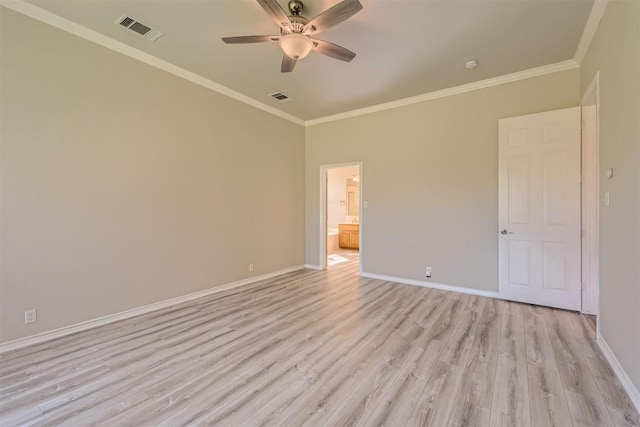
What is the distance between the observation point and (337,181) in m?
9.70

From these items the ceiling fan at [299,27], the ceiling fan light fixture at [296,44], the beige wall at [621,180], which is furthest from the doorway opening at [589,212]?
the ceiling fan light fixture at [296,44]

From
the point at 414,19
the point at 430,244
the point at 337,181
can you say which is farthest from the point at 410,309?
the point at 337,181

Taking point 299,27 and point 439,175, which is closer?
point 299,27

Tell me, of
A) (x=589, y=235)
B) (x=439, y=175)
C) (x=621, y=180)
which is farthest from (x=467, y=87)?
(x=621, y=180)

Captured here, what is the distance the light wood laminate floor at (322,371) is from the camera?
5.48ft

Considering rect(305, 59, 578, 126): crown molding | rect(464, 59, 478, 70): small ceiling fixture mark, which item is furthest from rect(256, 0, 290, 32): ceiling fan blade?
rect(305, 59, 578, 126): crown molding

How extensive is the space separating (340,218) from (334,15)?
7.83m

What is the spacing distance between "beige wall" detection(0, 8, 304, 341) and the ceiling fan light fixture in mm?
1939

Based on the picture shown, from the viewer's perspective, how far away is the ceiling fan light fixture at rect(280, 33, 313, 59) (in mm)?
2365

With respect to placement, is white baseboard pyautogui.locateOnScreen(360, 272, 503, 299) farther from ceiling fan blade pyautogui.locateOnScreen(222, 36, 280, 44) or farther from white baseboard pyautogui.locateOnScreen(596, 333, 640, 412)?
ceiling fan blade pyautogui.locateOnScreen(222, 36, 280, 44)

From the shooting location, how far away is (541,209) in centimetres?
341

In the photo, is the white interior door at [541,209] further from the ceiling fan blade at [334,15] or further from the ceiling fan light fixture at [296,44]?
the ceiling fan light fixture at [296,44]

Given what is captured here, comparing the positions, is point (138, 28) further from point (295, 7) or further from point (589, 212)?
point (589, 212)

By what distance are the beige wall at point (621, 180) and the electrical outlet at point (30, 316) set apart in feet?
15.3
